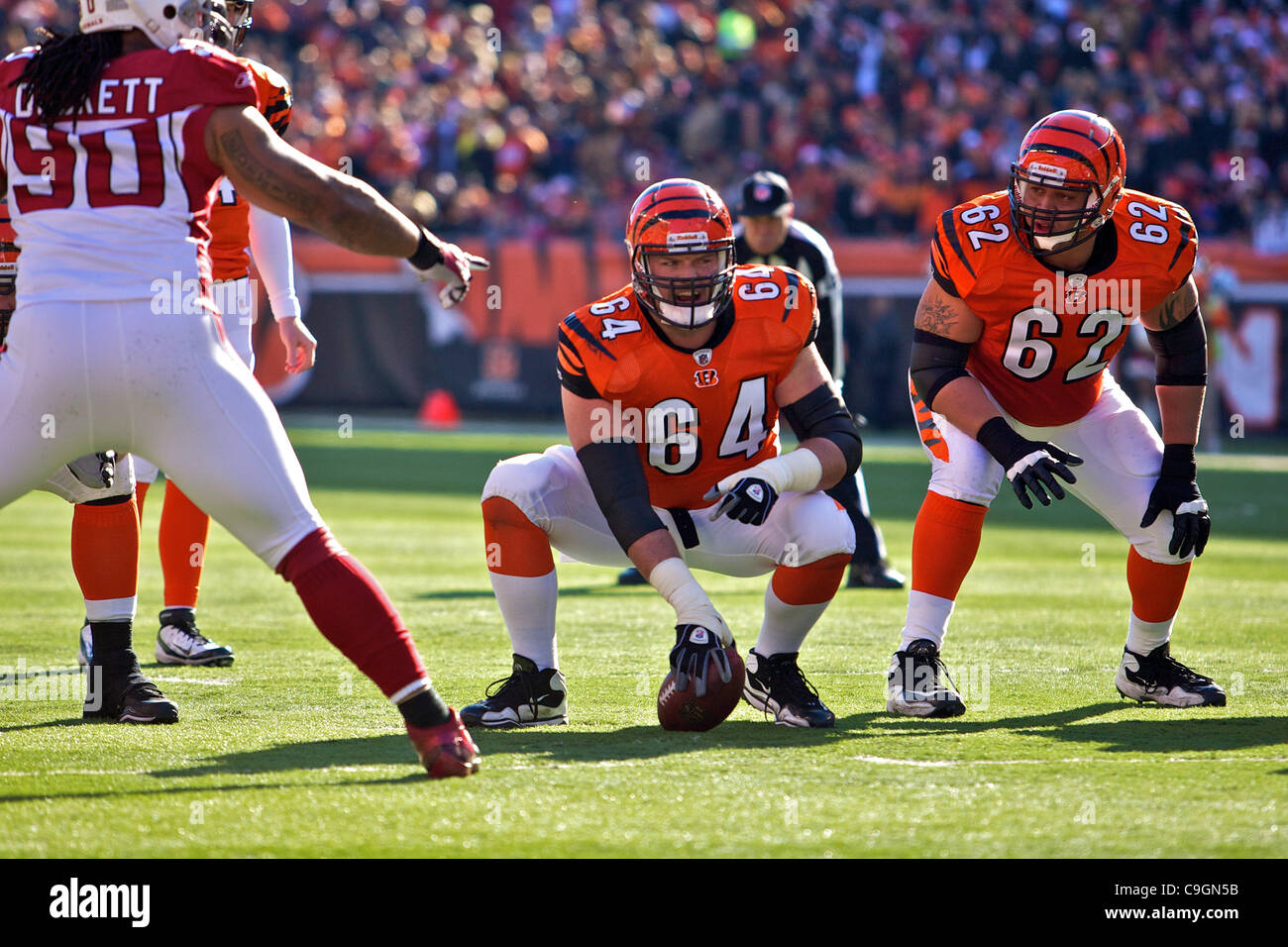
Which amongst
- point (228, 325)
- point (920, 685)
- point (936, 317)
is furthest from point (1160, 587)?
point (228, 325)

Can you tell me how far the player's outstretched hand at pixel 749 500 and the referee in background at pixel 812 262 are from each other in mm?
3064

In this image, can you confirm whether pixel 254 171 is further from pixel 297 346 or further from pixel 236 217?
pixel 297 346

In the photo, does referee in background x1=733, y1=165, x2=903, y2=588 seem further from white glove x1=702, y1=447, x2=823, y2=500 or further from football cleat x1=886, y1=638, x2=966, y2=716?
white glove x1=702, y1=447, x2=823, y2=500

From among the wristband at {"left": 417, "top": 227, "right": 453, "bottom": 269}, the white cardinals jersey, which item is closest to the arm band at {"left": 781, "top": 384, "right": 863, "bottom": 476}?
the wristband at {"left": 417, "top": 227, "right": 453, "bottom": 269}

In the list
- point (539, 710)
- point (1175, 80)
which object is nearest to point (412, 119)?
point (1175, 80)

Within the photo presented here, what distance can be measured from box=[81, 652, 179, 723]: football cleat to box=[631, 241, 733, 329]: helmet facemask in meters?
1.73

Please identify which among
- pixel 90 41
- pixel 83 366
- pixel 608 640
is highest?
pixel 90 41

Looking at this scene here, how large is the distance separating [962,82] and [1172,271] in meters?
13.9

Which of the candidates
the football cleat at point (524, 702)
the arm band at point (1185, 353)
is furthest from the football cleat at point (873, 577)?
the football cleat at point (524, 702)

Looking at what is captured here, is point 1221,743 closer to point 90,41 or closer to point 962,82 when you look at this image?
point 90,41

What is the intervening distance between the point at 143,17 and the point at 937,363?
2.41 metres

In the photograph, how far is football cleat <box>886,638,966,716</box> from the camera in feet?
14.7
